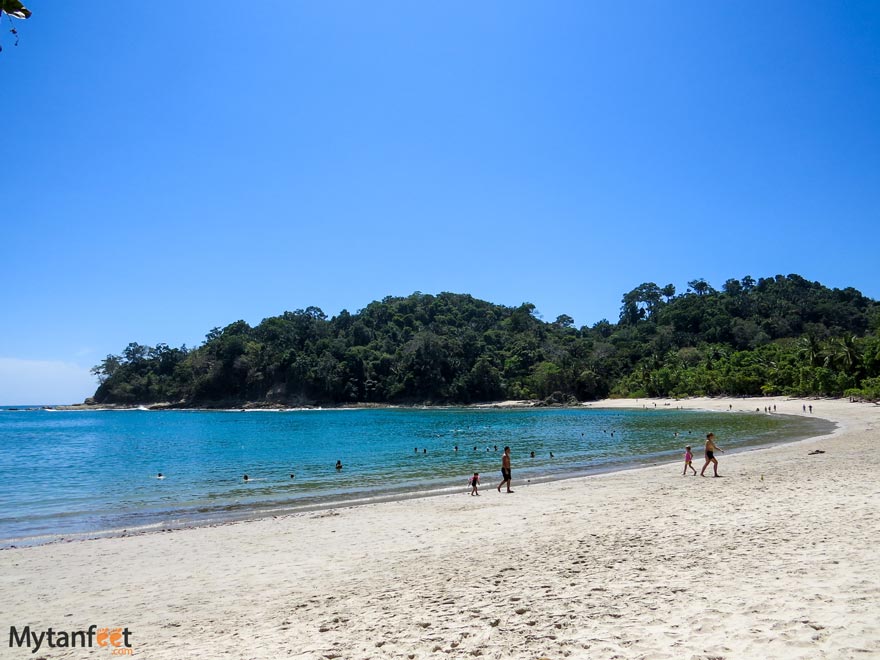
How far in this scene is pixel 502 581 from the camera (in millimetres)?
8625

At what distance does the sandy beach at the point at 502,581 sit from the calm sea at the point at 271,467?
169 inches

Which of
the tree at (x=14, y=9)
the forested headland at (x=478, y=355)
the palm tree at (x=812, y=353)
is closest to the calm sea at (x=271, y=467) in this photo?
the tree at (x=14, y=9)

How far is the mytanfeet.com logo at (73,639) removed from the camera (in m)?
7.32

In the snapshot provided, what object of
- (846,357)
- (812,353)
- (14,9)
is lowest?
(846,357)

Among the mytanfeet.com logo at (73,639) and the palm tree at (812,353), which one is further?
the palm tree at (812,353)

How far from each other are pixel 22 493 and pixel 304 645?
25154 millimetres

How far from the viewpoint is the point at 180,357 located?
165750 millimetres

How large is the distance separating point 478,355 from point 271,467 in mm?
108197

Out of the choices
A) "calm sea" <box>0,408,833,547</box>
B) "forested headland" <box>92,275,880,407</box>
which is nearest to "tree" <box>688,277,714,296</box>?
"forested headland" <box>92,275,880,407</box>

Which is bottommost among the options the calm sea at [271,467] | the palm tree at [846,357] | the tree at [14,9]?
the calm sea at [271,467]

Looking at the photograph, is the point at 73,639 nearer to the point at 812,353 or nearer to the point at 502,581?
the point at 502,581

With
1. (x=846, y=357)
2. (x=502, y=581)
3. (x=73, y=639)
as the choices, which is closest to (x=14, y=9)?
(x=73, y=639)

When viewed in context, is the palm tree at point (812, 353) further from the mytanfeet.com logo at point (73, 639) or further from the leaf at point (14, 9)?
the leaf at point (14, 9)

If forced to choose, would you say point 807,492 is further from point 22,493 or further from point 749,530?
point 22,493
